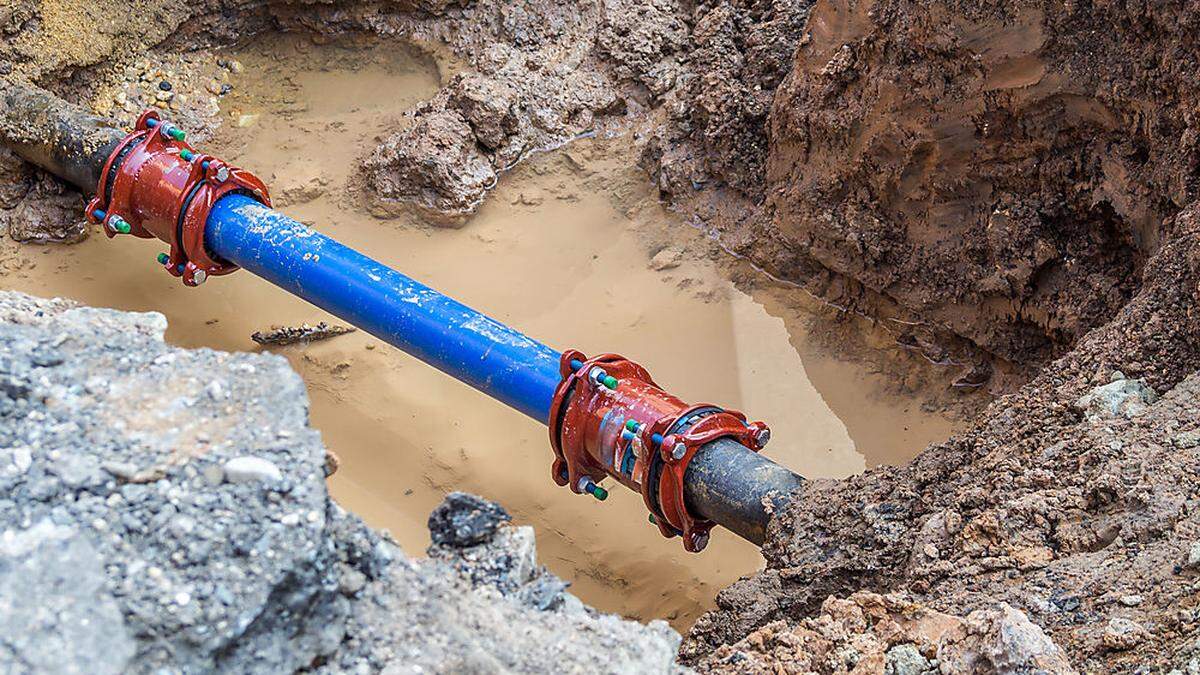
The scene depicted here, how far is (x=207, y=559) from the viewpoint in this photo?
1773 mm

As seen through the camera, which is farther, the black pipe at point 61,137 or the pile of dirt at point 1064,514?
the black pipe at point 61,137

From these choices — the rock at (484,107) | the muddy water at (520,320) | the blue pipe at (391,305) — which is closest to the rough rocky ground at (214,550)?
the blue pipe at (391,305)

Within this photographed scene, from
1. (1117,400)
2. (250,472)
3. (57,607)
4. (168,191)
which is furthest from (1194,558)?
(168,191)

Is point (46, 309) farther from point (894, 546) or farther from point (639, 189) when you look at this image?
point (639, 189)

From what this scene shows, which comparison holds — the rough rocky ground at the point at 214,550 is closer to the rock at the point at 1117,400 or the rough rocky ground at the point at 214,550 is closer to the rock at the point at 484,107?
the rock at the point at 1117,400

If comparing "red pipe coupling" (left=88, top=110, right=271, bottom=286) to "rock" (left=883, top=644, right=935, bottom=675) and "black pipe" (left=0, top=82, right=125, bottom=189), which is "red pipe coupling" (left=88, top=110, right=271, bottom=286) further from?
"rock" (left=883, top=644, right=935, bottom=675)

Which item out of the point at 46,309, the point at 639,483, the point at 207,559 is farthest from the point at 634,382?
the point at 207,559

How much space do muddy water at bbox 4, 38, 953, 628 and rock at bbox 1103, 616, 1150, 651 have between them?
1.74 metres

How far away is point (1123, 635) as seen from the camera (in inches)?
94.0

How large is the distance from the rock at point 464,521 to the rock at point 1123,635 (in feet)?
3.98

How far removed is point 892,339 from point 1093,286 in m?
0.86

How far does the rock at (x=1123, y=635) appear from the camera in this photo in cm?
237

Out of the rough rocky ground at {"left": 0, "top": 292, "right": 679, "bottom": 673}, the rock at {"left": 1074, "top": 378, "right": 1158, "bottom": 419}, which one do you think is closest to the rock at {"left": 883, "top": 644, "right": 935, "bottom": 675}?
the rough rocky ground at {"left": 0, "top": 292, "right": 679, "bottom": 673}

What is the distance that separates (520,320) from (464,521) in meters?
2.76
